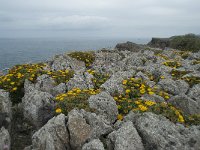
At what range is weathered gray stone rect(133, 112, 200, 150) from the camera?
1127 centimetres

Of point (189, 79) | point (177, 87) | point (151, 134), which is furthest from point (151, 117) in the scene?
point (189, 79)

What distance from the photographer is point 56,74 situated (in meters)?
18.3

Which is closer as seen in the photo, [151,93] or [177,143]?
[177,143]

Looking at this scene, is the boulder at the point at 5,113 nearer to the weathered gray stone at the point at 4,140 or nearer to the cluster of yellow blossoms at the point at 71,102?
the weathered gray stone at the point at 4,140

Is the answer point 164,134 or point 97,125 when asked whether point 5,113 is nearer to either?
point 97,125

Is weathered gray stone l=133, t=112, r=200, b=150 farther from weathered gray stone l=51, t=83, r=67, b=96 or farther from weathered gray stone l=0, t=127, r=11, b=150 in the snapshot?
weathered gray stone l=51, t=83, r=67, b=96

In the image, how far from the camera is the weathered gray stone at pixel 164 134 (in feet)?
37.0

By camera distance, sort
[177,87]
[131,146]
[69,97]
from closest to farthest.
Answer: [131,146] → [69,97] → [177,87]

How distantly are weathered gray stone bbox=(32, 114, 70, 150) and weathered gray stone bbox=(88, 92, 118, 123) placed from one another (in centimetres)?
204

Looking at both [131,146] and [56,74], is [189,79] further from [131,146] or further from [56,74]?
[131,146]

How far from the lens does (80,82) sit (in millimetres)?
17234

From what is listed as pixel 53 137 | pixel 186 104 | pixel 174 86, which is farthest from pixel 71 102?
pixel 174 86

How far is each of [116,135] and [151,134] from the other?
4.16 feet

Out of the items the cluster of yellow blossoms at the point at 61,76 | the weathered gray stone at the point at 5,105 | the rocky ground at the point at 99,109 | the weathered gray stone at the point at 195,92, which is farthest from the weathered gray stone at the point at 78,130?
the weathered gray stone at the point at 195,92
